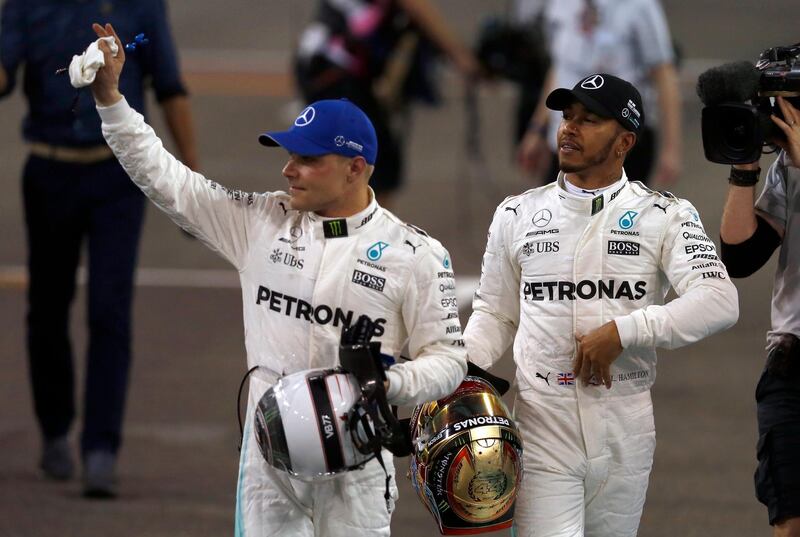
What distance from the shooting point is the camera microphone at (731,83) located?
518 centimetres

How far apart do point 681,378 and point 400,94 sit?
9.41ft

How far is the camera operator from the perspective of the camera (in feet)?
18.0

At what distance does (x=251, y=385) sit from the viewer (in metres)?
5.36

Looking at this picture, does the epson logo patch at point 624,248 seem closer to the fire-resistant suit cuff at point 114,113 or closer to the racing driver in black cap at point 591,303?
the racing driver in black cap at point 591,303

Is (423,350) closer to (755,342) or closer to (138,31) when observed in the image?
(138,31)

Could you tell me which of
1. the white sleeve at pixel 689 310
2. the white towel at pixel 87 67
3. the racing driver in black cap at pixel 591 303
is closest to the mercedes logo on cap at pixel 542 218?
the racing driver in black cap at pixel 591 303

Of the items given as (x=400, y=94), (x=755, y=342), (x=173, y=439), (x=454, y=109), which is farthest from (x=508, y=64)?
(x=454, y=109)

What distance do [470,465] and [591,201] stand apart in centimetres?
104

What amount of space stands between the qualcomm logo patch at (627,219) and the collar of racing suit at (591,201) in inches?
2.9

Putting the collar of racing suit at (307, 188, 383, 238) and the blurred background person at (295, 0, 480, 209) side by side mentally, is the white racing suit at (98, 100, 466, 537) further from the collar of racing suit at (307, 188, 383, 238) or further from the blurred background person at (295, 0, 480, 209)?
the blurred background person at (295, 0, 480, 209)

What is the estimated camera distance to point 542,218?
5500mm

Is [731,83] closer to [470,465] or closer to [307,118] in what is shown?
[307,118]

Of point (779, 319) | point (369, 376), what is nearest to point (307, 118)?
point (369, 376)

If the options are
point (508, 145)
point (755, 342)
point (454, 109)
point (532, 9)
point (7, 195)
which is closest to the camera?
point (755, 342)
